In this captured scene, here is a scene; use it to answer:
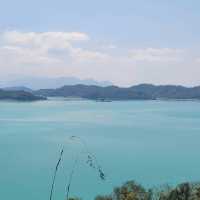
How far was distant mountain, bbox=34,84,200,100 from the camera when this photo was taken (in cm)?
8769

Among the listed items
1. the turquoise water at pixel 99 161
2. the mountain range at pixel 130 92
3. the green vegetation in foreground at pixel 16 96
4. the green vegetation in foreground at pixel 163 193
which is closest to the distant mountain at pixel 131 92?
the mountain range at pixel 130 92

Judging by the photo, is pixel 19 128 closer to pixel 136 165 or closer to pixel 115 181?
pixel 136 165

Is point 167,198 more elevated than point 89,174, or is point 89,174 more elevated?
point 167,198

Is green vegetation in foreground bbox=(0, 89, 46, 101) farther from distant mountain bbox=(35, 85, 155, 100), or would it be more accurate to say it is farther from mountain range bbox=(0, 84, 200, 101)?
distant mountain bbox=(35, 85, 155, 100)

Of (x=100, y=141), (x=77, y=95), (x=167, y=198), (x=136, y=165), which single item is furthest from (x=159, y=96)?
(x=167, y=198)

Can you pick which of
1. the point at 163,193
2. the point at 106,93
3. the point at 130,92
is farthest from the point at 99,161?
the point at 130,92

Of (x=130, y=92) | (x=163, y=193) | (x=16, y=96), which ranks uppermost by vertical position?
(x=130, y=92)

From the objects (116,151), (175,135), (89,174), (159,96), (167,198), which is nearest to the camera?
(167,198)

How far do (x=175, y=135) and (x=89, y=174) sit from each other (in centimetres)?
1444

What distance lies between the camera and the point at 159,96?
9325 centimetres

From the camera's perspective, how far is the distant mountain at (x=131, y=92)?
87.7m

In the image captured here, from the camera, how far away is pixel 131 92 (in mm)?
89688

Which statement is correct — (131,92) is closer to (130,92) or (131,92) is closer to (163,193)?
(130,92)

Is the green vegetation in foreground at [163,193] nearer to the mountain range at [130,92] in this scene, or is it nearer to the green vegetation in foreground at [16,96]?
the green vegetation in foreground at [16,96]
